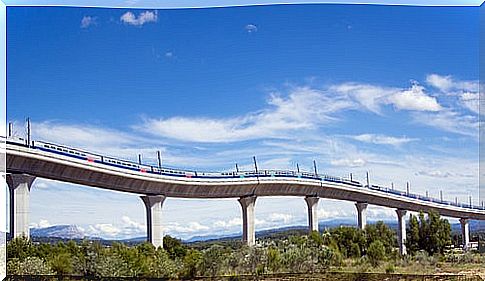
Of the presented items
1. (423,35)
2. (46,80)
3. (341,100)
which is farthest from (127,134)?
(423,35)

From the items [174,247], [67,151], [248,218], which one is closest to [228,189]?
[248,218]

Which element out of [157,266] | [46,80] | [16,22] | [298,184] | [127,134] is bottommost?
[157,266]

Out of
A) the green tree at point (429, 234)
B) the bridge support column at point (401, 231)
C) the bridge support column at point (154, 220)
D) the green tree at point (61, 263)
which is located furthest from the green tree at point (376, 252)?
the green tree at point (61, 263)

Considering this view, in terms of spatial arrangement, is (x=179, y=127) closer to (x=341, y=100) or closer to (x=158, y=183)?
(x=158, y=183)

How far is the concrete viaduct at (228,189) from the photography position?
9.03 meters

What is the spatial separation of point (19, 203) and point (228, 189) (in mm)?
→ 2320

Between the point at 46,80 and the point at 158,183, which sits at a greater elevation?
the point at 46,80

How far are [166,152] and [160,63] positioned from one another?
100cm

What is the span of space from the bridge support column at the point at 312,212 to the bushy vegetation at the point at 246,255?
12 cm

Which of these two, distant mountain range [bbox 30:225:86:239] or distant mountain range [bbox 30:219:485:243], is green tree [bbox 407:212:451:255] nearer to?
distant mountain range [bbox 30:219:485:243]

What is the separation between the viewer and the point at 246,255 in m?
9.40

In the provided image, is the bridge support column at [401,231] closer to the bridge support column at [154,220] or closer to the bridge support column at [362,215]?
the bridge support column at [362,215]

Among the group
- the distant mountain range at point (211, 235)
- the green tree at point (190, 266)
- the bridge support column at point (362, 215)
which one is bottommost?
the green tree at point (190, 266)

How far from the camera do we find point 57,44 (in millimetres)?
8977
